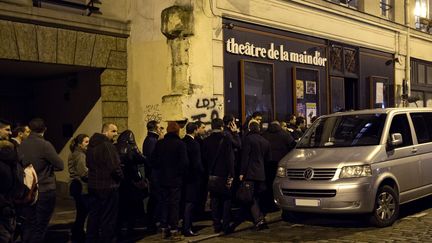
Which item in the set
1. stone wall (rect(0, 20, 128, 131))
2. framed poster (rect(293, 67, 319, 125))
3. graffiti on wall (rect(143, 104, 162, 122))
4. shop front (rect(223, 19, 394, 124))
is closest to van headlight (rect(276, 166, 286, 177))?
shop front (rect(223, 19, 394, 124))

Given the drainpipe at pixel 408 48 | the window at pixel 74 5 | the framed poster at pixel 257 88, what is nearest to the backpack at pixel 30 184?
the window at pixel 74 5

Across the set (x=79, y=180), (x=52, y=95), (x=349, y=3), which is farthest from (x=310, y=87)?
(x=79, y=180)

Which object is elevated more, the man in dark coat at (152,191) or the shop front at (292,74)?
the shop front at (292,74)

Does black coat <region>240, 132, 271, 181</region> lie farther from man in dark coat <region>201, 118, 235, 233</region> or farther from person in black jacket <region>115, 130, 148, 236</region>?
person in black jacket <region>115, 130, 148, 236</region>

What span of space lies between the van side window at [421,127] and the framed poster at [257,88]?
4.27 metres

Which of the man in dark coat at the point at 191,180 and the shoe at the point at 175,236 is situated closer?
the shoe at the point at 175,236

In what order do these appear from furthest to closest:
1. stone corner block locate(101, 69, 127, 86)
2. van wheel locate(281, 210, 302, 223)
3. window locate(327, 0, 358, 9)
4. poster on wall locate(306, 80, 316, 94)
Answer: window locate(327, 0, 358, 9)
poster on wall locate(306, 80, 316, 94)
stone corner block locate(101, 69, 127, 86)
van wheel locate(281, 210, 302, 223)

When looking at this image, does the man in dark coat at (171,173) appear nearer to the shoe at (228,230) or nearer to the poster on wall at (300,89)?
the shoe at (228,230)

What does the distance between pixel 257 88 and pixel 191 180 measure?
565 centimetres

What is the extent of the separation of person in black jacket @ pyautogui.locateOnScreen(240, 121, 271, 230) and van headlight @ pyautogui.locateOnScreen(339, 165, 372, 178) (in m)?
1.22

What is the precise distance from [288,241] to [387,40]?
12600 millimetres

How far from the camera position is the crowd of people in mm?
6746

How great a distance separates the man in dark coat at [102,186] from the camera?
6.91m

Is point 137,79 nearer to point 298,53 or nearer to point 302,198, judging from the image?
point 298,53
